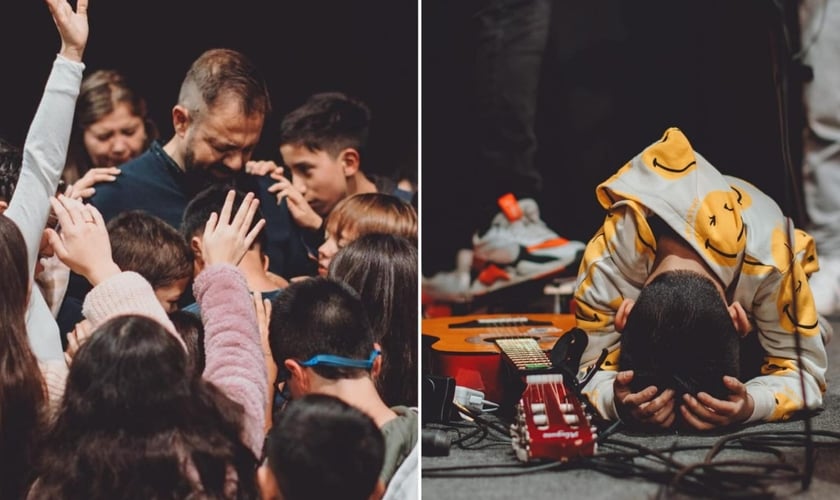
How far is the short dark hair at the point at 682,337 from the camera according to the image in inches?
76.2

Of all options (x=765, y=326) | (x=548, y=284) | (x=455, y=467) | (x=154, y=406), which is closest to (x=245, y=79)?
(x=154, y=406)

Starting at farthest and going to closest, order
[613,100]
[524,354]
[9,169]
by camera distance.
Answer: [613,100] < [524,354] < [9,169]

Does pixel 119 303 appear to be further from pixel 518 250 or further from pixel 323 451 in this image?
pixel 518 250

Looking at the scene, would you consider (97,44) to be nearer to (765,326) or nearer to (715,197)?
(715,197)

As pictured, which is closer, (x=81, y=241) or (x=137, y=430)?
(x=137, y=430)

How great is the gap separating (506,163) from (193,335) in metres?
1.76

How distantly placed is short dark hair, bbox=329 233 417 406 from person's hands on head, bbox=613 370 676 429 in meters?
0.43

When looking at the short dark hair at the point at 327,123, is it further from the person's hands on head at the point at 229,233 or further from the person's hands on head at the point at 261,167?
the person's hands on head at the point at 229,233

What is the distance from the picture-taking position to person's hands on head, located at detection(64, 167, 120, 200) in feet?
6.24

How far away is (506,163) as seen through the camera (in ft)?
10.9

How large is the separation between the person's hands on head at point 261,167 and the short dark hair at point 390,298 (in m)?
0.25

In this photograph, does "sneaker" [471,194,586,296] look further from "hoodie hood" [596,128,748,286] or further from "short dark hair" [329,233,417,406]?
"short dark hair" [329,233,417,406]

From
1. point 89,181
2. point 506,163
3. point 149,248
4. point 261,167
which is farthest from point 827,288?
point 89,181

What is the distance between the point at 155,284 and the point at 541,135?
1827 mm
